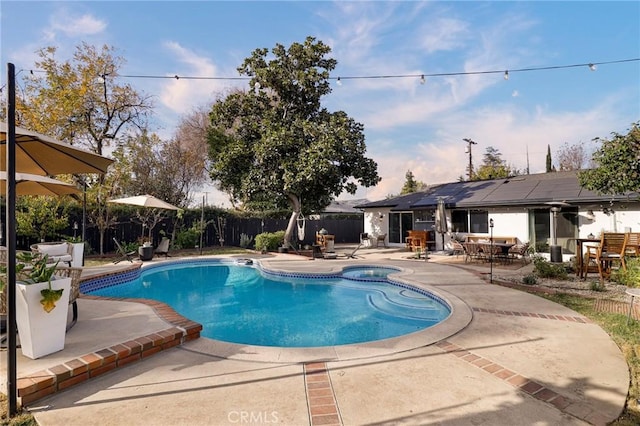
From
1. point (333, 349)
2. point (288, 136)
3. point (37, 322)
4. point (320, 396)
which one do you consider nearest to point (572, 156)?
point (288, 136)

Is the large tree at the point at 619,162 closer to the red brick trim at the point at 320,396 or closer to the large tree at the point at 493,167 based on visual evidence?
the red brick trim at the point at 320,396

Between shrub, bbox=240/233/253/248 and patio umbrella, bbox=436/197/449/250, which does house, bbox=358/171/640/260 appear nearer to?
patio umbrella, bbox=436/197/449/250

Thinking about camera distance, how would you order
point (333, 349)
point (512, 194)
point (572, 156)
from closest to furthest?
1. point (333, 349)
2. point (512, 194)
3. point (572, 156)

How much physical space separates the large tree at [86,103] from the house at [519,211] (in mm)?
13747

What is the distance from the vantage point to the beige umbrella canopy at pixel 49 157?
11.0 feet

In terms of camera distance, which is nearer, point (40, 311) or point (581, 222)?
point (40, 311)

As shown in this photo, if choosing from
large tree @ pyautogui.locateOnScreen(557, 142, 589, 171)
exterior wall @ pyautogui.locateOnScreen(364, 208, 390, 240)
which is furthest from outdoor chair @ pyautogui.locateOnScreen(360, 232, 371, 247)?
large tree @ pyautogui.locateOnScreen(557, 142, 589, 171)

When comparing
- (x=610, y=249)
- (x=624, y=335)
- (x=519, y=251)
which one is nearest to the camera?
(x=624, y=335)

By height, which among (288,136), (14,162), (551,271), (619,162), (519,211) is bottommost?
(551,271)

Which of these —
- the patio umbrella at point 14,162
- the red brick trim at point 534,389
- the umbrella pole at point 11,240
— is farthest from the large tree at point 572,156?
the umbrella pole at point 11,240

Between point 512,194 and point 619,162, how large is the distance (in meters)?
6.63

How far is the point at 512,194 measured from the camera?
13891mm

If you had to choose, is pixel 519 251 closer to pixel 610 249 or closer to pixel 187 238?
pixel 610 249

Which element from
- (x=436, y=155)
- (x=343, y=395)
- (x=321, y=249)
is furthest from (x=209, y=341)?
(x=436, y=155)
